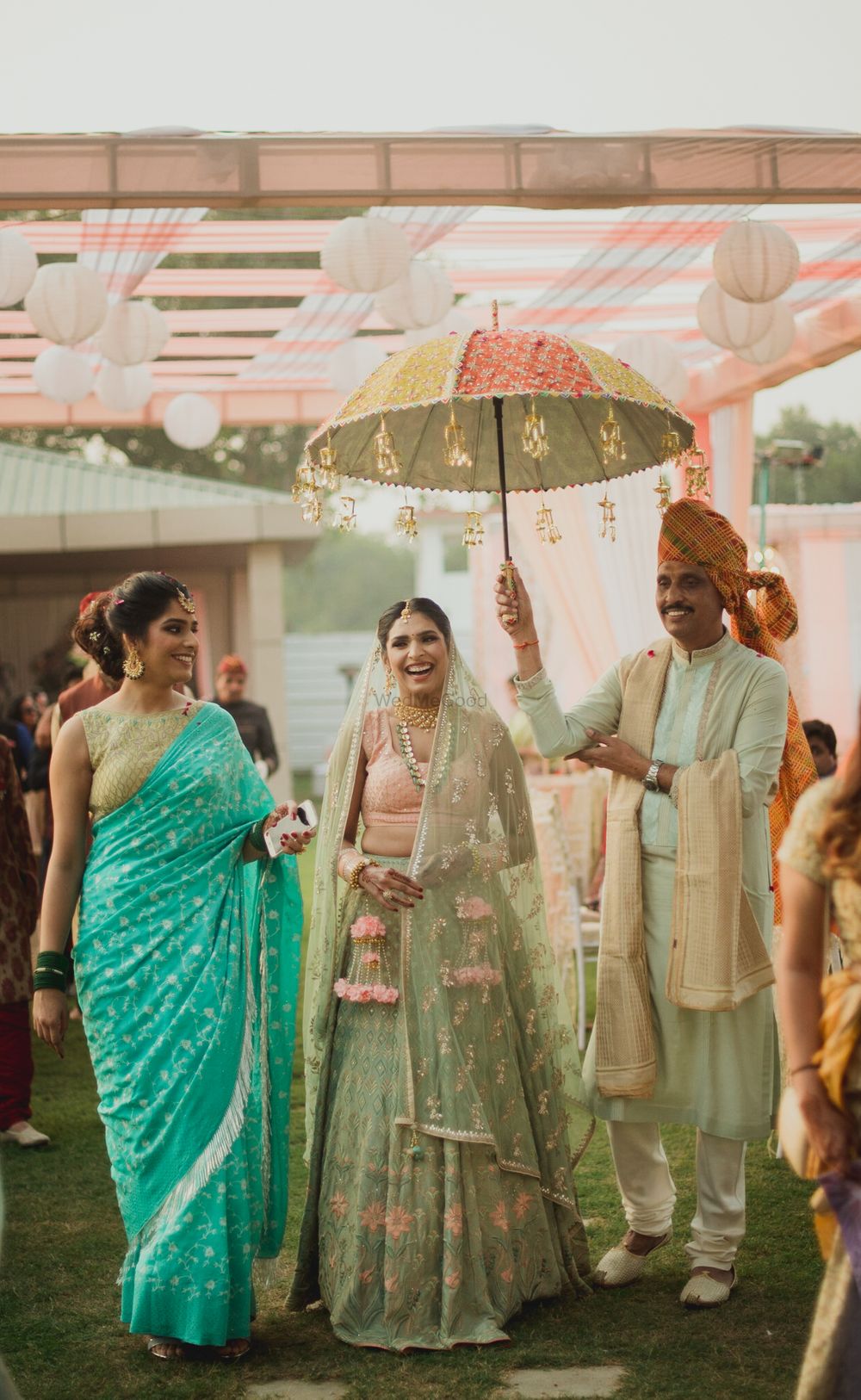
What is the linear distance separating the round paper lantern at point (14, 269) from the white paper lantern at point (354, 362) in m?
2.76

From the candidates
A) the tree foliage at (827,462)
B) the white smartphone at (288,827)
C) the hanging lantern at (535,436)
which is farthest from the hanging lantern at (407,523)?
the tree foliage at (827,462)

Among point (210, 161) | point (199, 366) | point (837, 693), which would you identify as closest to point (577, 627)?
point (199, 366)

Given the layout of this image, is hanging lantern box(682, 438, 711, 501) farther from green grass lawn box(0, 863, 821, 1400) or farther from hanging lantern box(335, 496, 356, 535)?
green grass lawn box(0, 863, 821, 1400)

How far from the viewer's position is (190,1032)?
3.56 metres

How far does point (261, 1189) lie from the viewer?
11.7 feet

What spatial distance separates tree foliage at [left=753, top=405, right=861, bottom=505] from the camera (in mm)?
41000

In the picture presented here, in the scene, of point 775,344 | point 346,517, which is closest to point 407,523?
point 346,517

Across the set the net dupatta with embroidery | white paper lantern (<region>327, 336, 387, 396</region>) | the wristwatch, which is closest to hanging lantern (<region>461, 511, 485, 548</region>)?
the net dupatta with embroidery

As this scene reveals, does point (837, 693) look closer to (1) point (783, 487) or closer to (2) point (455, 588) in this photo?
(2) point (455, 588)

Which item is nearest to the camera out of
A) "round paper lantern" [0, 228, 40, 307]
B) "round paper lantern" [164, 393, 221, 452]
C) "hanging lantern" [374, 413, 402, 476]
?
"hanging lantern" [374, 413, 402, 476]

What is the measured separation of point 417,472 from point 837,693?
29.7 feet

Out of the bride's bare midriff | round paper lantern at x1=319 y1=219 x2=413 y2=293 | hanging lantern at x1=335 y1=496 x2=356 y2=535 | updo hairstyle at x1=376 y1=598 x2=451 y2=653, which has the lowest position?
the bride's bare midriff

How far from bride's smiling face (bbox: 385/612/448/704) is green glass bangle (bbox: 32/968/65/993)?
1.16 metres

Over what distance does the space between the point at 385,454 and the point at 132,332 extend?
13.4 feet
